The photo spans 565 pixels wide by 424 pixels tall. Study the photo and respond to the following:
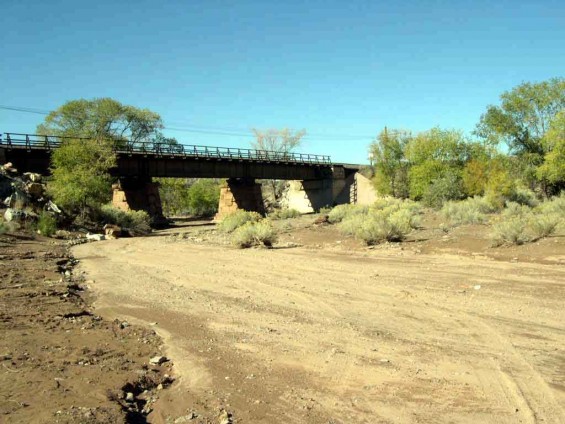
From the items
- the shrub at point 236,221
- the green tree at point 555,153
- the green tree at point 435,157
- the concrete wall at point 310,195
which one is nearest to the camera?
the shrub at point 236,221

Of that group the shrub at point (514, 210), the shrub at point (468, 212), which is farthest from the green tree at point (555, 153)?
the shrub at point (514, 210)

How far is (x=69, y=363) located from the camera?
6023mm

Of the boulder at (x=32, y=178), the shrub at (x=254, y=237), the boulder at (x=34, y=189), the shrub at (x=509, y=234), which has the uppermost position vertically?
the boulder at (x=32, y=178)

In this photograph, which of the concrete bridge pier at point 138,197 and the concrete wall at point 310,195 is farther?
the concrete wall at point 310,195

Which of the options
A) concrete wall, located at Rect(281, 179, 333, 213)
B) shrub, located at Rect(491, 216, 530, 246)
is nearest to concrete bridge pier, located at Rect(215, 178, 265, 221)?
concrete wall, located at Rect(281, 179, 333, 213)

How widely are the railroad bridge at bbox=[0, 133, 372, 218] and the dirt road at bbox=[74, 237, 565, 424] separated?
31871 mm

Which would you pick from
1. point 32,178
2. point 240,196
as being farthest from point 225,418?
point 240,196

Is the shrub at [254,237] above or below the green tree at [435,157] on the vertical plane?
below

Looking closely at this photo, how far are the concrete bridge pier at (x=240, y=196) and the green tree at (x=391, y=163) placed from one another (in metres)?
13.9

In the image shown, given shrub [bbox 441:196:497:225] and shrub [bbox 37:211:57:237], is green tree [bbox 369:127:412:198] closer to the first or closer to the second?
shrub [bbox 441:196:497:225]

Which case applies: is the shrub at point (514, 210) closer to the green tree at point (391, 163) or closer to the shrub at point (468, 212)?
the shrub at point (468, 212)

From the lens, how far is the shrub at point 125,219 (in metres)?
35.8

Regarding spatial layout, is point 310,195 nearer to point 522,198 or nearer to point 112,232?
point 522,198

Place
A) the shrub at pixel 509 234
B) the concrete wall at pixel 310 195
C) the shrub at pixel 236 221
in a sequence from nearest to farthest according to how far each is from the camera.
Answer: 1. the shrub at pixel 509 234
2. the shrub at pixel 236 221
3. the concrete wall at pixel 310 195
